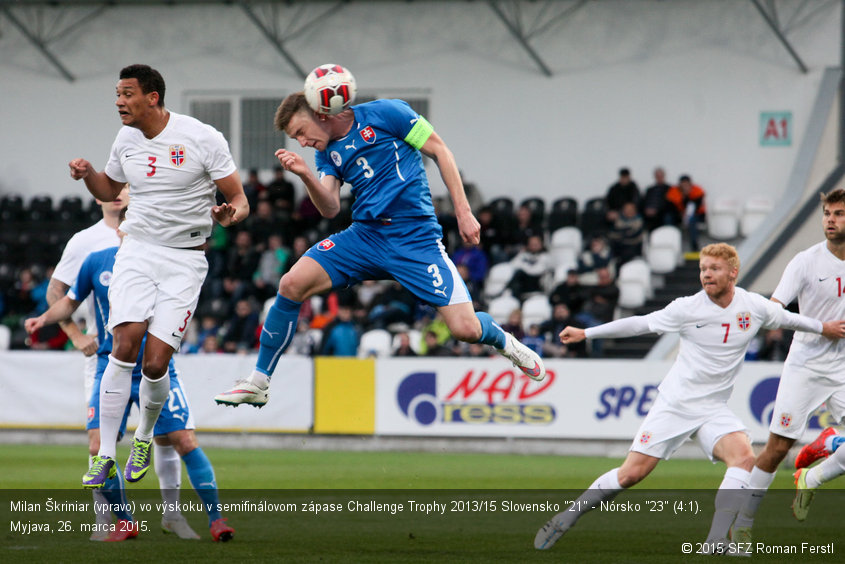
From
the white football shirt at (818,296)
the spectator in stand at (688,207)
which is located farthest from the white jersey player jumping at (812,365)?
the spectator in stand at (688,207)

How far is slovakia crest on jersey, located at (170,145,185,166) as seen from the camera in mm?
7762

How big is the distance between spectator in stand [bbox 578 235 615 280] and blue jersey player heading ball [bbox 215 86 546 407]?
44.5 feet

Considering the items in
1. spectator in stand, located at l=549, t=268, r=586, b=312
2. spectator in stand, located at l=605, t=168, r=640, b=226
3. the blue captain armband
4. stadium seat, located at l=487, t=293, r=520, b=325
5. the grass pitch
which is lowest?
the grass pitch

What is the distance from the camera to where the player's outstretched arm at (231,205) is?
7441 mm

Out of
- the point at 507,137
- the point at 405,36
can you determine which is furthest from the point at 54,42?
the point at 507,137

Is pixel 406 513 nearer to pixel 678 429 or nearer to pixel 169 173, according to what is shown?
pixel 678 429

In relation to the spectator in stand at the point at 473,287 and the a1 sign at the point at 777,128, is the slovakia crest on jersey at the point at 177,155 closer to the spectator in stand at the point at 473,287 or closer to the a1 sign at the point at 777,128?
the spectator in stand at the point at 473,287

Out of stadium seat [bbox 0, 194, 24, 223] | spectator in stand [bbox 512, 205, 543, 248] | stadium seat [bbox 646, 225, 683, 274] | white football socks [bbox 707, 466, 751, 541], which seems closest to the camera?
white football socks [bbox 707, 466, 751, 541]

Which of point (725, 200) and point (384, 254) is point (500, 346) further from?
point (725, 200)

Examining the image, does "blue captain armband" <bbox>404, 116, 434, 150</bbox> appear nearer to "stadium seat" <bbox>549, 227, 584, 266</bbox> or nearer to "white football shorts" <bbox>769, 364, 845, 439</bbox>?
"white football shorts" <bbox>769, 364, 845, 439</bbox>

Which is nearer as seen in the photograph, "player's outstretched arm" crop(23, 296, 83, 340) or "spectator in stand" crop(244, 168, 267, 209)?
"player's outstretched arm" crop(23, 296, 83, 340)

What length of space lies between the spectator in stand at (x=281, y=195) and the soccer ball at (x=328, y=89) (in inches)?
647

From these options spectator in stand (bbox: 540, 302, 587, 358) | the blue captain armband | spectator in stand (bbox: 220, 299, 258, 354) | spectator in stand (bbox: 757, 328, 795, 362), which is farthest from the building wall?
the blue captain armband

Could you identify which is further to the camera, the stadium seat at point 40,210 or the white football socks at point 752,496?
the stadium seat at point 40,210
